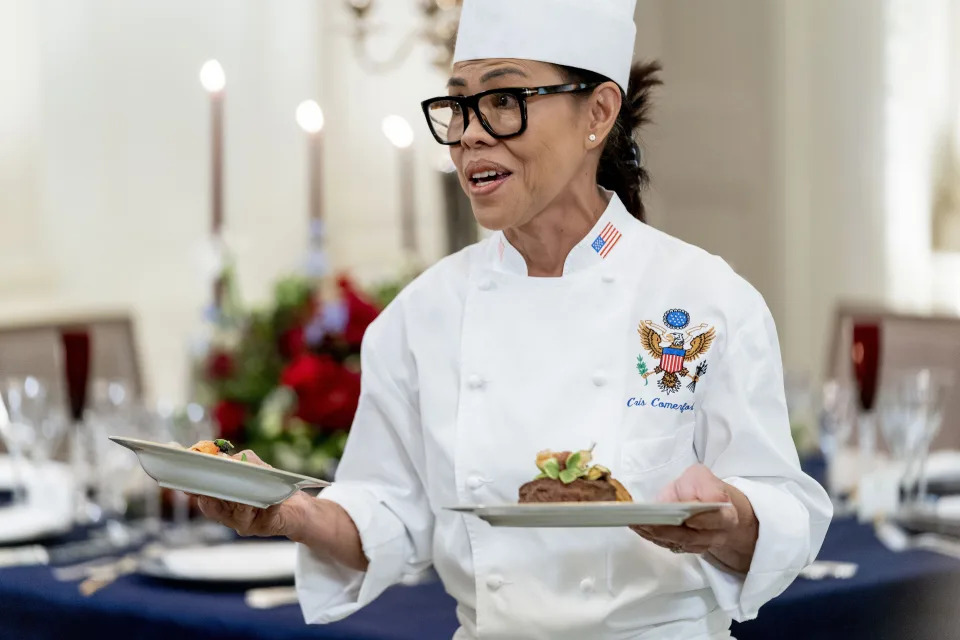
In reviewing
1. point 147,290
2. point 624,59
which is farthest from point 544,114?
point 147,290

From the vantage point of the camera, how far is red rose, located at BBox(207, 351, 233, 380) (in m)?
2.46

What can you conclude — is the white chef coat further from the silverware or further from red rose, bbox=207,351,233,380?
red rose, bbox=207,351,233,380

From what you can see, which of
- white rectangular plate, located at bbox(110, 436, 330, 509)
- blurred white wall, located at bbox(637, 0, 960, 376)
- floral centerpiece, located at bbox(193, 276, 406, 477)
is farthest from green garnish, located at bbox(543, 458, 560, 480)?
blurred white wall, located at bbox(637, 0, 960, 376)

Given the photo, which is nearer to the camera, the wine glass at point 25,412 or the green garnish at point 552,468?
the green garnish at point 552,468

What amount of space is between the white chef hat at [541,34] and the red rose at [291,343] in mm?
1004

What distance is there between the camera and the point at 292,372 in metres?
2.25

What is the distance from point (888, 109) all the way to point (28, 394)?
3063 millimetres

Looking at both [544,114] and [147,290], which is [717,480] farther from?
[147,290]

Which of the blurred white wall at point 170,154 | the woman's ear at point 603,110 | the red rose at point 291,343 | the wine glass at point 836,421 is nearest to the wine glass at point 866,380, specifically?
the wine glass at point 836,421

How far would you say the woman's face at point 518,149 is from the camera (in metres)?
1.35

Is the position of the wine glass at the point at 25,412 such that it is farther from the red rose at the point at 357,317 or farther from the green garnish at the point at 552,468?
the green garnish at the point at 552,468

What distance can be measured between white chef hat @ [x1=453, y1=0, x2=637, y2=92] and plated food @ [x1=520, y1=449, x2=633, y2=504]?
16.3 inches

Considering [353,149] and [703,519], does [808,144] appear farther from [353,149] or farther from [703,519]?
[703,519]

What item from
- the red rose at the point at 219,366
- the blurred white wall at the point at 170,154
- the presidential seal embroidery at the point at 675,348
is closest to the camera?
the presidential seal embroidery at the point at 675,348
